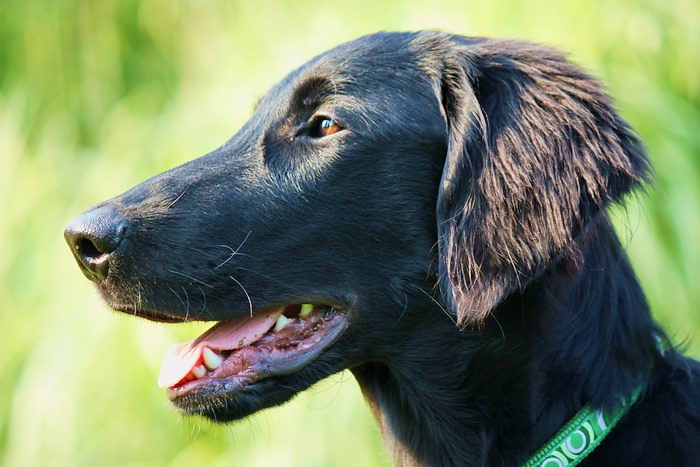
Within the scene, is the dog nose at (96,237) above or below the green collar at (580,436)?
above

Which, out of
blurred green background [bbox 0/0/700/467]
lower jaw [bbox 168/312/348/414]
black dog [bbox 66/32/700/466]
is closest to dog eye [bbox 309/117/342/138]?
black dog [bbox 66/32/700/466]

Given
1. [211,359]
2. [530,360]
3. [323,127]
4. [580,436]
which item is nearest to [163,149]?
[323,127]

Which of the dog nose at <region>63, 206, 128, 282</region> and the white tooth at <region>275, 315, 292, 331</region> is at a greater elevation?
the dog nose at <region>63, 206, 128, 282</region>

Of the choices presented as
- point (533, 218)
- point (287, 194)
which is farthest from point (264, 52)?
point (533, 218)

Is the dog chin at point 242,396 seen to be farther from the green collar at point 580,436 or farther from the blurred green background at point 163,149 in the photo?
the blurred green background at point 163,149

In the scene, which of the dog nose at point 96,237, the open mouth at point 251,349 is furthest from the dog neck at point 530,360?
the dog nose at point 96,237

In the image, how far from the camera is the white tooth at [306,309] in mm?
2246

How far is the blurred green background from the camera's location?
4305 millimetres

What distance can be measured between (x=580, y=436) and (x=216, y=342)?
92cm

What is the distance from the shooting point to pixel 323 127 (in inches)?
90.0

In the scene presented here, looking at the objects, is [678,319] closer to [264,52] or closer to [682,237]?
[682,237]

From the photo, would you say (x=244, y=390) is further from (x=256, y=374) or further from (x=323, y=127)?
(x=323, y=127)

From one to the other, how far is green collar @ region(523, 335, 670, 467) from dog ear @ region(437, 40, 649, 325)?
33 centimetres

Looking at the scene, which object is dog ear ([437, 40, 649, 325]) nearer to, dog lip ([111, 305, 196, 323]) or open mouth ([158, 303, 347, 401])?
open mouth ([158, 303, 347, 401])
